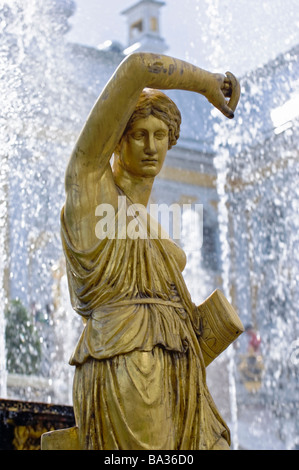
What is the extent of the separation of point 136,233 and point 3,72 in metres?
7.90

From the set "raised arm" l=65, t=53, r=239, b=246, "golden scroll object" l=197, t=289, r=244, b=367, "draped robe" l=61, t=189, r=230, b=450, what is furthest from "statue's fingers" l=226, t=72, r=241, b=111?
"golden scroll object" l=197, t=289, r=244, b=367

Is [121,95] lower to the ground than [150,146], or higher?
higher

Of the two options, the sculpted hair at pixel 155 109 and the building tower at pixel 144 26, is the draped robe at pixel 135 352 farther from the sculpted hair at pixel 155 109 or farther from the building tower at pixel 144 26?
the building tower at pixel 144 26

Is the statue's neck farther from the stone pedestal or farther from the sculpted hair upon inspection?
the stone pedestal

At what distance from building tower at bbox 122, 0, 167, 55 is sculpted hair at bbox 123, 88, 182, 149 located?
19821 millimetres

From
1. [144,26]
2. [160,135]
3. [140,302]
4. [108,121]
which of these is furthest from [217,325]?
[144,26]

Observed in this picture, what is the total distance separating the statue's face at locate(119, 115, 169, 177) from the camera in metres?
3.27

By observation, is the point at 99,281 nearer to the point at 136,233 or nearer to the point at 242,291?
the point at 136,233

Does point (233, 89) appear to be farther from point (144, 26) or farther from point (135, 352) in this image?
point (144, 26)

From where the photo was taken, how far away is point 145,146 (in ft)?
10.8

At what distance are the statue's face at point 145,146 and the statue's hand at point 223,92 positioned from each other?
19 centimetres

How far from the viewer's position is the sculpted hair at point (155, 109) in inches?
128

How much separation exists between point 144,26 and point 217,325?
20936 mm

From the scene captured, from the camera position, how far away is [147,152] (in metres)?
3.28
